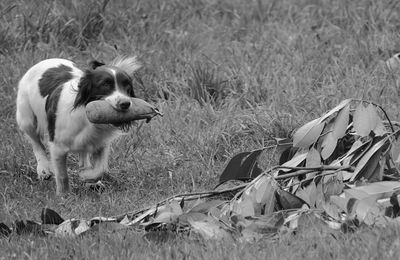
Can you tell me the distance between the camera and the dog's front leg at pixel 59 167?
21.4 feet

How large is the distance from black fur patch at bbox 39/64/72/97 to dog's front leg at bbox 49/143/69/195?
1.52 ft

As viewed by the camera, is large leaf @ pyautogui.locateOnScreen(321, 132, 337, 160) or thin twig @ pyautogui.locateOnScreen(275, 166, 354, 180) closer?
thin twig @ pyautogui.locateOnScreen(275, 166, 354, 180)

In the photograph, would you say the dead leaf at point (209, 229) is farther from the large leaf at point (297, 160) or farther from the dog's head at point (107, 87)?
the dog's head at point (107, 87)

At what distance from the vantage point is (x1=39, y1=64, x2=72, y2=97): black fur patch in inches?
263

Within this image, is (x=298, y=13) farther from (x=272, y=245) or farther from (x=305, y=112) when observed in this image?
(x=272, y=245)

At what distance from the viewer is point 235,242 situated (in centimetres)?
439

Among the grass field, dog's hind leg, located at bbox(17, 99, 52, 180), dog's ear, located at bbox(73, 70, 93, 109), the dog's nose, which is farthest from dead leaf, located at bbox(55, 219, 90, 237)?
dog's hind leg, located at bbox(17, 99, 52, 180)

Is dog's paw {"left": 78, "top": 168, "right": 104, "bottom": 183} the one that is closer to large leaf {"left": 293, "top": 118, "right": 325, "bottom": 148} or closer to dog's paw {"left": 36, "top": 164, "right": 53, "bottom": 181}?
dog's paw {"left": 36, "top": 164, "right": 53, "bottom": 181}

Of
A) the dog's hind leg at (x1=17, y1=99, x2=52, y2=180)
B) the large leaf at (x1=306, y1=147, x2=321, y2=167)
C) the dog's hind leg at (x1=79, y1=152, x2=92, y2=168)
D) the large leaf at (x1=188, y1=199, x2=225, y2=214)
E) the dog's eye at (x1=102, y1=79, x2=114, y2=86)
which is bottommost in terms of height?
the dog's hind leg at (x1=79, y1=152, x2=92, y2=168)

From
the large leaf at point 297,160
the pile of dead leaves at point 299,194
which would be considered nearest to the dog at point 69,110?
the pile of dead leaves at point 299,194

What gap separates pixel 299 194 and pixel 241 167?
686mm

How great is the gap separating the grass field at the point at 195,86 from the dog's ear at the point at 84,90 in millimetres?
688

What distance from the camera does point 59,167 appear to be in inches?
258

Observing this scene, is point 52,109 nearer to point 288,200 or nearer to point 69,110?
point 69,110
